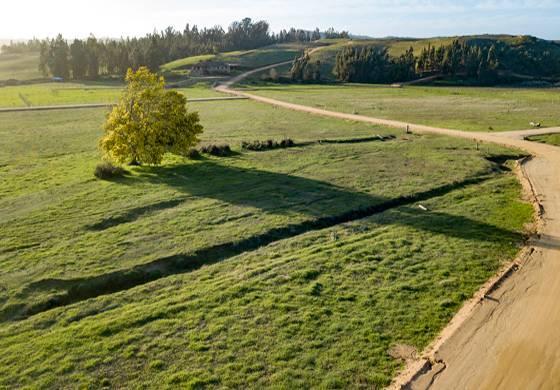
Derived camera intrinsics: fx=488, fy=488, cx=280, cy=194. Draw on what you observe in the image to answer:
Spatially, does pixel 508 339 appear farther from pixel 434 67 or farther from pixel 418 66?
pixel 418 66

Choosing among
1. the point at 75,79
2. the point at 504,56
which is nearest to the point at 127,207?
the point at 75,79

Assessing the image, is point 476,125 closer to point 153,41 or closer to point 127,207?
point 127,207

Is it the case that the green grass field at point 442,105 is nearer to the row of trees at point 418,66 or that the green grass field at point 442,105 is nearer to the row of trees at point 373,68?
the row of trees at point 373,68

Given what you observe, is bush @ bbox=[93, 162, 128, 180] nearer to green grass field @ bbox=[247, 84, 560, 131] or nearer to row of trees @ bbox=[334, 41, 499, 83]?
green grass field @ bbox=[247, 84, 560, 131]

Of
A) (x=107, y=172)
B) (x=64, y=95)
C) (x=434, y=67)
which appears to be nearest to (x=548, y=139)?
(x=107, y=172)

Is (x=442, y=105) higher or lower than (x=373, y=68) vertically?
lower
